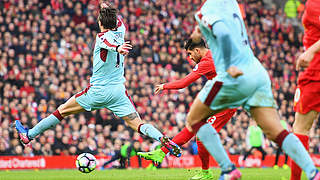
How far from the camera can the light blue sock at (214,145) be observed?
6.15 metres

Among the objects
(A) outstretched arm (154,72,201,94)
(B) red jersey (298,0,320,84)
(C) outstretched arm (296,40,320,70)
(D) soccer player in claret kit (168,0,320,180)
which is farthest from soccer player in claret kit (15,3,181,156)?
(C) outstretched arm (296,40,320,70)

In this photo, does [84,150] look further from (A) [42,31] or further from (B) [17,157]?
(A) [42,31]

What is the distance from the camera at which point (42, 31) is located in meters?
20.8

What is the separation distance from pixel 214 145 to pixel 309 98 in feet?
4.25

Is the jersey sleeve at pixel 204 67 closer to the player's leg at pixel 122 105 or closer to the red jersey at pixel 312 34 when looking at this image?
the player's leg at pixel 122 105

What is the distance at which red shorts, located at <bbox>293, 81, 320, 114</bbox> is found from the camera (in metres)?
6.50

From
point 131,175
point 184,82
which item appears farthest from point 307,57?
point 131,175

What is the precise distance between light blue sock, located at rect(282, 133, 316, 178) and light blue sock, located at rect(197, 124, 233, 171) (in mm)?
674

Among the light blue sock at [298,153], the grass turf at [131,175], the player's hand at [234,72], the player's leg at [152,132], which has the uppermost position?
the player's hand at [234,72]

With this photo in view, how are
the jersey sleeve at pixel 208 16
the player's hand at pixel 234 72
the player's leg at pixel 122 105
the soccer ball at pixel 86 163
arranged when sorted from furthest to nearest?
the soccer ball at pixel 86 163 → the player's leg at pixel 122 105 → the jersey sleeve at pixel 208 16 → the player's hand at pixel 234 72

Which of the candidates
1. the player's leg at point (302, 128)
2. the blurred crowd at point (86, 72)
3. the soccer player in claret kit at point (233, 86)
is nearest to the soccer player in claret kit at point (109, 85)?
the player's leg at point (302, 128)

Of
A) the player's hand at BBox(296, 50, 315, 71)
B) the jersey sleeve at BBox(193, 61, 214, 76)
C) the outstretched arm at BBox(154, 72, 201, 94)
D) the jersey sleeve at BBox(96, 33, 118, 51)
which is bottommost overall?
the player's hand at BBox(296, 50, 315, 71)

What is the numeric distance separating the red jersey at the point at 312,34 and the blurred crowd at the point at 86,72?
1206 cm

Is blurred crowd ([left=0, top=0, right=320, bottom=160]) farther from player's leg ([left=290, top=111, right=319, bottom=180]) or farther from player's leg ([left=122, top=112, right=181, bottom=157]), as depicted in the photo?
player's leg ([left=290, top=111, right=319, bottom=180])
